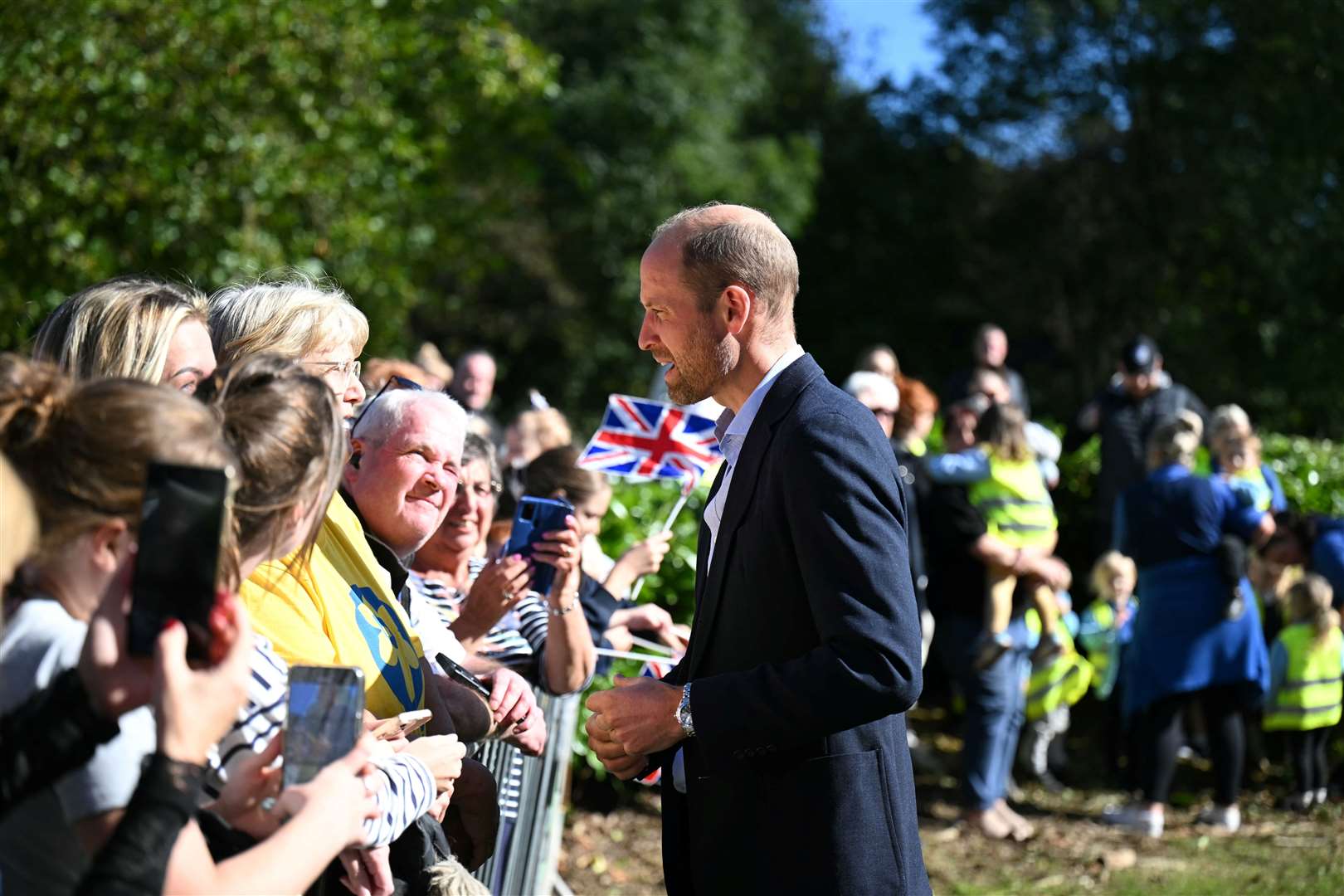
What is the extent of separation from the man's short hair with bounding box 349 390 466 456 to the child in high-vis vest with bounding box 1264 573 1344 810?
6.78 metres

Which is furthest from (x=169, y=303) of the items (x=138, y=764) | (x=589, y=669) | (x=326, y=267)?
(x=326, y=267)

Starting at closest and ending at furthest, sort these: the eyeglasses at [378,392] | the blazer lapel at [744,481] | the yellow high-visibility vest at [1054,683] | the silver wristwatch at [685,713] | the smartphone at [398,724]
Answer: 1. the smartphone at [398,724]
2. the silver wristwatch at [685,713]
3. the blazer lapel at [744,481]
4. the eyeglasses at [378,392]
5. the yellow high-visibility vest at [1054,683]

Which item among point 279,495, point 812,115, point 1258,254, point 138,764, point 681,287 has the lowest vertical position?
point 812,115

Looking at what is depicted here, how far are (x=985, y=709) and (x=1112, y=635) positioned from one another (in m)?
2.07

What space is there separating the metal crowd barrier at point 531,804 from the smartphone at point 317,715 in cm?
205

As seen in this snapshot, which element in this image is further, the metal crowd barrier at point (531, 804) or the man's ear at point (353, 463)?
the metal crowd barrier at point (531, 804)

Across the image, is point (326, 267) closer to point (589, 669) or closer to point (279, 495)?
point (589, 669)

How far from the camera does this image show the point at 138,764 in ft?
6.83

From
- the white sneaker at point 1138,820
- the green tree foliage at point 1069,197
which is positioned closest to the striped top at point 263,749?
the white sneaker at point 1138,820

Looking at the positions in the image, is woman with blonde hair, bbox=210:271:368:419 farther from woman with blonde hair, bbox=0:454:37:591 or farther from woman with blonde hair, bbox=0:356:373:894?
woman with blonde hair, bbox=0:454:37:591

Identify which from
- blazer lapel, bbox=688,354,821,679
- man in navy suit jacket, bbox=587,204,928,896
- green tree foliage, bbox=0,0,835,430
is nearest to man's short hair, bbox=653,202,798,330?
Result: man in navy suit jacket, bbox=587,204,928,896

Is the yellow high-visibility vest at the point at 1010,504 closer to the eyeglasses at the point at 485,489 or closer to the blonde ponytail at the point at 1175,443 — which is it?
the blonde ponytail at the point at 1175,443

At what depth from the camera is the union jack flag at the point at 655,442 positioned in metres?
6.24

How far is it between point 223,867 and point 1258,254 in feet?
70.0
